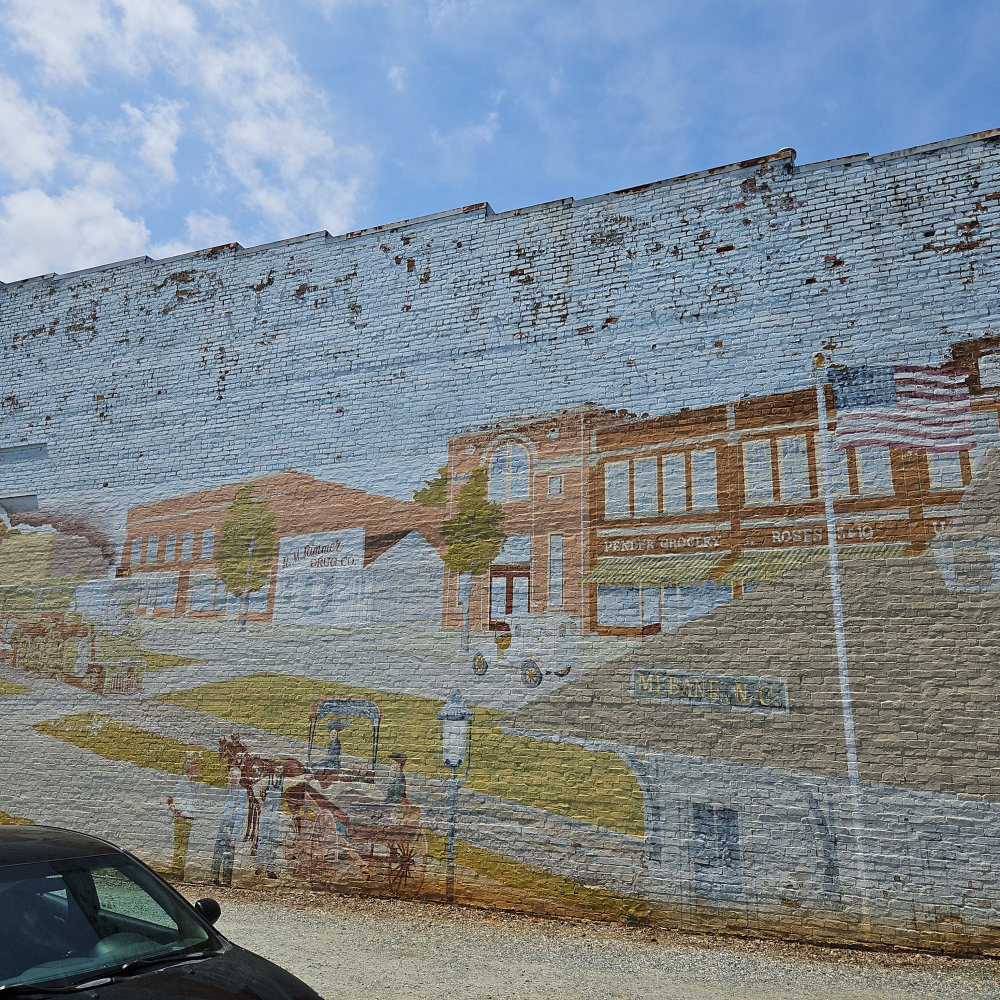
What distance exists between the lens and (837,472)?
6875 millimetres

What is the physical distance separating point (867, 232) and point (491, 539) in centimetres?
450

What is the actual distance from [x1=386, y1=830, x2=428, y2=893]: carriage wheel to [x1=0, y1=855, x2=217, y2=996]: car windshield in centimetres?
391

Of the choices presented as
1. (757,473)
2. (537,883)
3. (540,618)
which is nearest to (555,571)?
(540,618)

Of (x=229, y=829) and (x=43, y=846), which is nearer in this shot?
(x=43, y=846)

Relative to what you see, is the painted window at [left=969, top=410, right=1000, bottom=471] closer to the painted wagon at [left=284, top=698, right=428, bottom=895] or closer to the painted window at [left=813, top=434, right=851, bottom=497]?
the painted window at [left=813, top=434, right=851, bottom=497]

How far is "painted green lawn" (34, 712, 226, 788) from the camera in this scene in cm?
848

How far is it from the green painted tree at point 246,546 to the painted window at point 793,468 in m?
5.32

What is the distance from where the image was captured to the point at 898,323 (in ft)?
23.2

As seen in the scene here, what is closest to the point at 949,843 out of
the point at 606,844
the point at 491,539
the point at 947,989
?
the point at 947,989

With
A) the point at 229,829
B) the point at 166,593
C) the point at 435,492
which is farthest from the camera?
the point at 166,593

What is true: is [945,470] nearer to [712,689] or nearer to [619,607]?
[712,689]

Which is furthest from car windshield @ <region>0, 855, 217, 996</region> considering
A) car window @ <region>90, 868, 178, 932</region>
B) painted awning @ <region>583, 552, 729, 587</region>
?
painted awning @ <region>583, 552, 729, 587</region>

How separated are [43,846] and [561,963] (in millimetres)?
3759

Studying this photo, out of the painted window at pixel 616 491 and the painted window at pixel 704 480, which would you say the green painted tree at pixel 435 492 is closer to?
the painted window at pixel 616 491
